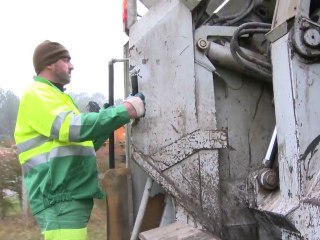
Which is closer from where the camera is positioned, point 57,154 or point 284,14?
point 284,14

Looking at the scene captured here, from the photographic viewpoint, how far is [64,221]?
6.40 feet

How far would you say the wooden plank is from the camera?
1.83m

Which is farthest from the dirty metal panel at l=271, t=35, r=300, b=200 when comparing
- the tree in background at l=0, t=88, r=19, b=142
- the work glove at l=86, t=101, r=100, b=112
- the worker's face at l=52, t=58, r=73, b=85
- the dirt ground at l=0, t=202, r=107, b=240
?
the tree in background at l=0, t=88, r=19, b=142

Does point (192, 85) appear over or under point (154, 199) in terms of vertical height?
over

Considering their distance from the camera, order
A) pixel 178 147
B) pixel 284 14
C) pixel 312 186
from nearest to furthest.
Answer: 1. pixel 312 186
2. pixel 284 14
3. pixel 178 147

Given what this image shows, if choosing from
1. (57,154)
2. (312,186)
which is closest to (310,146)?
(312,186)

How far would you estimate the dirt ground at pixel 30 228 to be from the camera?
18.7 feet

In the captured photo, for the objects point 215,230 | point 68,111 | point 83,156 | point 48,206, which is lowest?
point 215,230

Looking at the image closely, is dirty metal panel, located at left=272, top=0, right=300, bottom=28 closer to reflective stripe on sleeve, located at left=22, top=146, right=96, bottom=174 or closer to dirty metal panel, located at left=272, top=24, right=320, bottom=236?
dirty metal panel, located at left=272, top=24, right=320, bottom=236

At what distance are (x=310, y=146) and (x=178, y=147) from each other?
25.0 inches

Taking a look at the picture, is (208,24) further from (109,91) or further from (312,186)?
(312,186)

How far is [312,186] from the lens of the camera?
1647mm

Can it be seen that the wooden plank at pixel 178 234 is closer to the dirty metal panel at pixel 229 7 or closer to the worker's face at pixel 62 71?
the worker's face at pixel 62 71

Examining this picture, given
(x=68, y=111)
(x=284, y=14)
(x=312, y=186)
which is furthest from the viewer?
(x=68, y=111)
